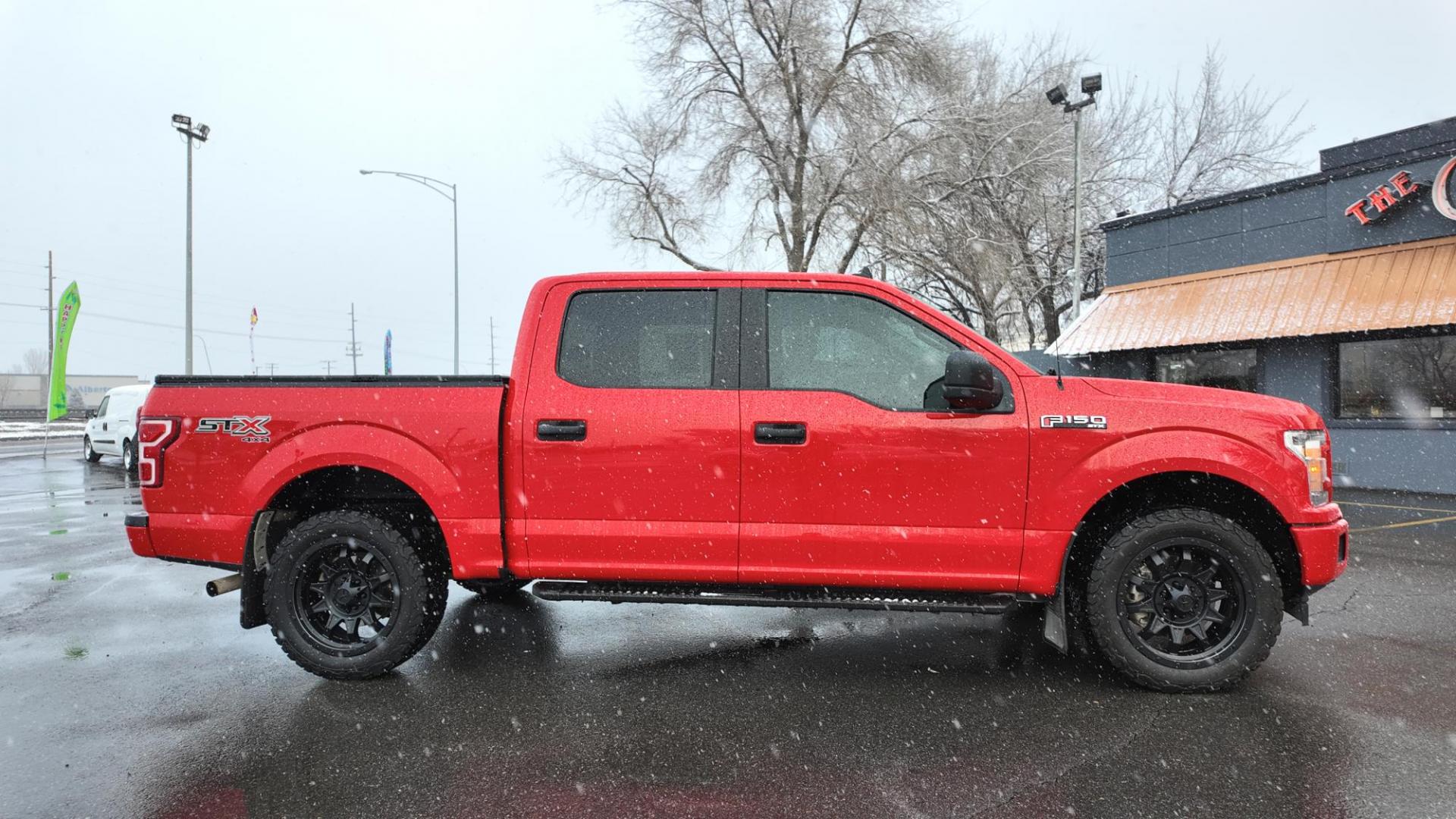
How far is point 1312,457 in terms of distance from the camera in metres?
3.75

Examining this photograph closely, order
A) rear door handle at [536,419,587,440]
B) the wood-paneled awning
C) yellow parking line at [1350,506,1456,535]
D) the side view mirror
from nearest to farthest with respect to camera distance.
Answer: the side view mirror → rear door handle at [536,419,587,440] → yellow parking line at [1350,506,1456,535] → the wood-paneled awning

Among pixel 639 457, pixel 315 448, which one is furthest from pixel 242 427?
pixel 639 457

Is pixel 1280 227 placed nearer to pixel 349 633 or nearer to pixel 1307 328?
pixel 1307 328

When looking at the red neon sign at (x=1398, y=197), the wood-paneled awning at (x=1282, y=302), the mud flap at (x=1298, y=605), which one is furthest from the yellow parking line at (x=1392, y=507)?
the mud flap at (x=1298, y=605)

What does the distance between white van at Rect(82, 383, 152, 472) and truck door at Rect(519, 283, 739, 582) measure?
1734 centimetres

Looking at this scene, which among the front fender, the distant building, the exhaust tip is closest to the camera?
the front fender

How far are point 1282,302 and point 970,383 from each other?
12919 mm

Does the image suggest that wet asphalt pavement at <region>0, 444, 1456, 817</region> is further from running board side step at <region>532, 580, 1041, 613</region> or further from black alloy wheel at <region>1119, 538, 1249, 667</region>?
running board side step at <region>532, 580, 1041, 613</region>

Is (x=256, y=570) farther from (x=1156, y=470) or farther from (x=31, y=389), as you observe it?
(x=31, y=389)

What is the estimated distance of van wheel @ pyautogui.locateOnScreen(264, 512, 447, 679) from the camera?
3.97 m

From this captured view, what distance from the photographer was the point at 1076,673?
412 centimetres

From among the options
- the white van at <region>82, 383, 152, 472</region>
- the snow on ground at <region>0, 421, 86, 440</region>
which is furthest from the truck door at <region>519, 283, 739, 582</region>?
the snow on ground at <region>0, 421, 86, 440</region>

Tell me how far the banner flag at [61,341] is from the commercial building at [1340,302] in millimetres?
27186

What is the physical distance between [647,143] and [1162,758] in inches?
910
